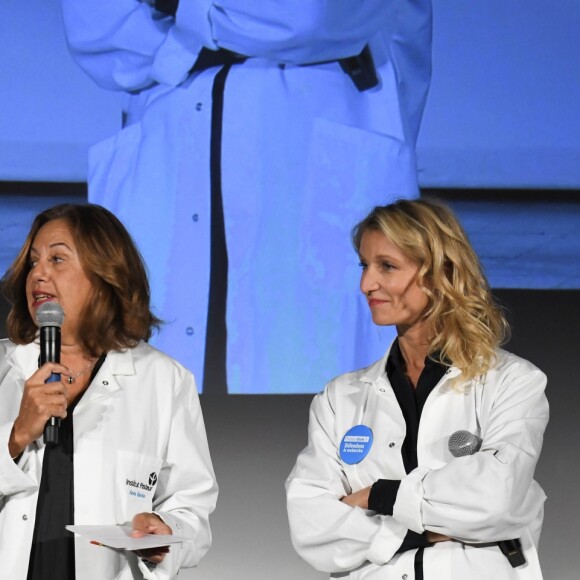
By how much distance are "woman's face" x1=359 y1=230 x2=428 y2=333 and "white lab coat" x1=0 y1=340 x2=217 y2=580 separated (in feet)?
1.82

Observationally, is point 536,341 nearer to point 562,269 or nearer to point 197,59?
point 562,269

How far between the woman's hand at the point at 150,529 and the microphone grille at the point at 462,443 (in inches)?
28.5

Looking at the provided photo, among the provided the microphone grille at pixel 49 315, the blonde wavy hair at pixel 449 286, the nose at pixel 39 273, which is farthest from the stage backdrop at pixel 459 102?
the microphone grille at pixel 49 315

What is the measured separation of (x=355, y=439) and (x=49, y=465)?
79 centimetres

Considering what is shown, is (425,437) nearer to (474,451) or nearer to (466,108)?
(474,451)

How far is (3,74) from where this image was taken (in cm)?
440

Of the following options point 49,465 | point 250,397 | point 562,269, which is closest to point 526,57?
point 562,269

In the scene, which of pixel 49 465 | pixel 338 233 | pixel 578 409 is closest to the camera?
pixel 49 465

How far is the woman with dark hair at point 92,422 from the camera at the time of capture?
2.43 metres

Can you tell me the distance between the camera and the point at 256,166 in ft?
14.0

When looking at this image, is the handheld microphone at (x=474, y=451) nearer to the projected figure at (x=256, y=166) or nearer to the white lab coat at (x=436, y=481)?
the white lab coat at (x=436, y=481)

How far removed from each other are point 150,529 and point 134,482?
0.58 feet

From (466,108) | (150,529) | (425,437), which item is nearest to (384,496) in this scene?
(425,437)

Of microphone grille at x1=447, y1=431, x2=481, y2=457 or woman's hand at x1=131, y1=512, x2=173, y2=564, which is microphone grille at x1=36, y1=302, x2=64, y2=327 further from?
microphone grille at x1=447, y1=431, x2=481, y2=457
